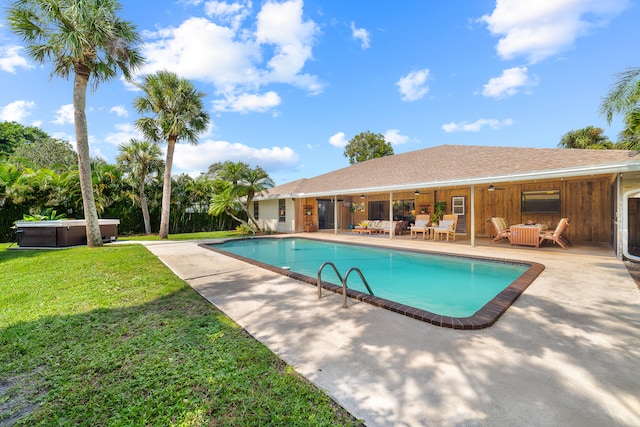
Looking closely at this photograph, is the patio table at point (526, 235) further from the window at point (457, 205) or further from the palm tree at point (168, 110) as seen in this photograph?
the palm tree at point (168, 110)

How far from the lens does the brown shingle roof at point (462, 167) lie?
925cm

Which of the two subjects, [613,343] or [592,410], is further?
[613,343]

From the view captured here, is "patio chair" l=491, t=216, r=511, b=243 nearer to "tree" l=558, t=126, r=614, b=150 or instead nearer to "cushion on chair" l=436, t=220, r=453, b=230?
"cushion on chair" l=436, t=220, r=453, b=230

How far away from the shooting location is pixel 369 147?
4075cm

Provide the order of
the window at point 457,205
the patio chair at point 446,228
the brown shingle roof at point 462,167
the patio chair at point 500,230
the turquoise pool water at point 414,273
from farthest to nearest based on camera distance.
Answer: the window at point 457,205 < the patio chair at point 446,228 < the patio chair at point 500,230 < the brown shingle roof at point 462,167 < the turquoise pool water at point 414,273

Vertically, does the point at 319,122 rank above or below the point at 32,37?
above

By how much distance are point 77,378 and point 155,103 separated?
15.7 m

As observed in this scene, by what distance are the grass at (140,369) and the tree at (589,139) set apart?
27.2 meters

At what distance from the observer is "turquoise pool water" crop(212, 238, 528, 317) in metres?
5.79

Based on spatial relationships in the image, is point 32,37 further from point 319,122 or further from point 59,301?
point 319,122

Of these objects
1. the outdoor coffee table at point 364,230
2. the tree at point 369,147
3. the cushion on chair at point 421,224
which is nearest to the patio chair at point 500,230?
the cushion on chair at point 421,224

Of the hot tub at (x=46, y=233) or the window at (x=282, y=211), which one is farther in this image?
the window at (x=282, y=211)

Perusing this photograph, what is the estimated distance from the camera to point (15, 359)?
2947mm

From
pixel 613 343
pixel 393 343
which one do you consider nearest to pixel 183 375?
pixel 393 343
